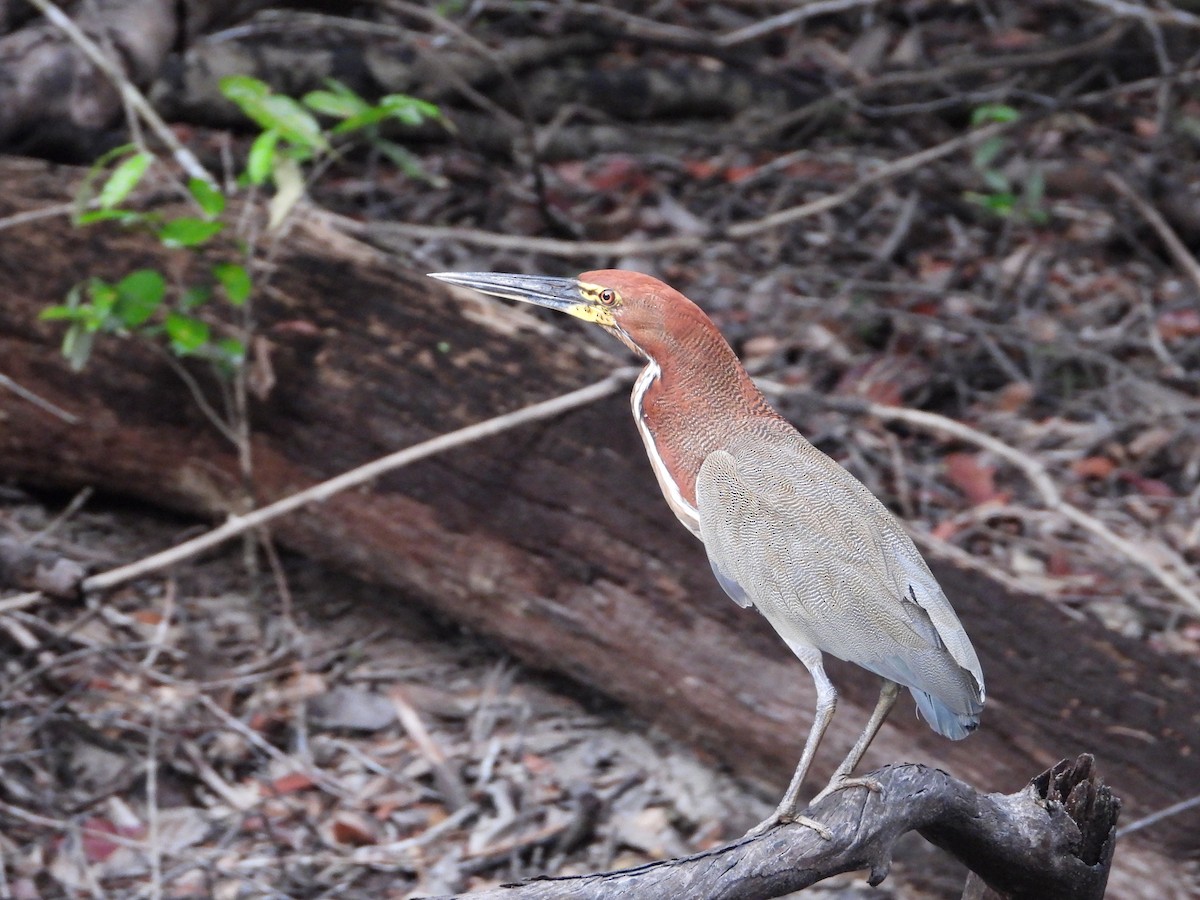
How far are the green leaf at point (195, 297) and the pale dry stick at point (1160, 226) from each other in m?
4.29

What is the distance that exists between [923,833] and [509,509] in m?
1.90

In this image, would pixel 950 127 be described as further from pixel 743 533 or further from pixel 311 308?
pixel 743 533

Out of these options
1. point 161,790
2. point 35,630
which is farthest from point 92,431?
point 161,790

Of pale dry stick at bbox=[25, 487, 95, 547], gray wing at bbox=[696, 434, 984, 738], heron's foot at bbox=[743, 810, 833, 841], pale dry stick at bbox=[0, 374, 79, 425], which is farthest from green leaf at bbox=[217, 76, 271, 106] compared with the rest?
heron's foot at bbox=[743, 810, 833, 841]

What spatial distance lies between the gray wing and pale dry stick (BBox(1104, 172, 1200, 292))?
4227 mm

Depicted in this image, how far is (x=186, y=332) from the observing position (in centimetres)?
373

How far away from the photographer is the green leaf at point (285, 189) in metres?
3.74

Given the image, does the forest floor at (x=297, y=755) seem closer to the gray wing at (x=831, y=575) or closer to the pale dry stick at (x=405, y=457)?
the pale dry stick at (x=405, y=457)

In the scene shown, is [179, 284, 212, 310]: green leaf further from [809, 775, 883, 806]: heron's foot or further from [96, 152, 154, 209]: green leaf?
[809, 775, 883, 806]: heron's foot

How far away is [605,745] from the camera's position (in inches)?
165

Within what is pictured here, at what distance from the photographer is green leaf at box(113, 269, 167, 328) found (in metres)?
3.72

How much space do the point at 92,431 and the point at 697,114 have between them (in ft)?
13.8

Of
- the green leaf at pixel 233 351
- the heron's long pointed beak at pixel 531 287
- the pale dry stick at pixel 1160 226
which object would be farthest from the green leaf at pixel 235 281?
the pale dry stick at pixel 1160 226

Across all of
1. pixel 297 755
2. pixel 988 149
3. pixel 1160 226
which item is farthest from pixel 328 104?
pixel 1160 226
